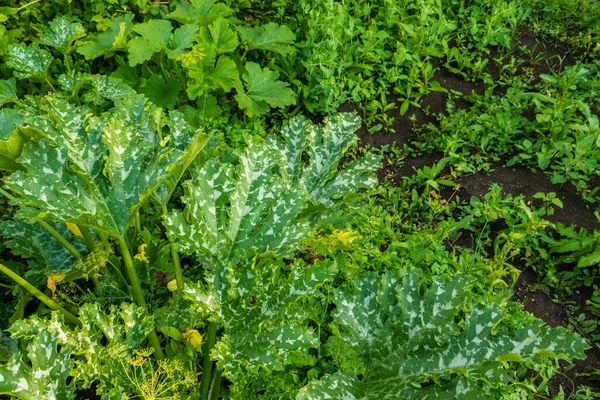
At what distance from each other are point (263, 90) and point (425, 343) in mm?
2135

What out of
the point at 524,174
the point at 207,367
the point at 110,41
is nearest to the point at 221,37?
the point at 110,41

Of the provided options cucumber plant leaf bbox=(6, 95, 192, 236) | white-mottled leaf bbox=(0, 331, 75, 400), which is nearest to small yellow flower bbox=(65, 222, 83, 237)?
cucumber plant leaf bbox=(6, 95, 192, 236)

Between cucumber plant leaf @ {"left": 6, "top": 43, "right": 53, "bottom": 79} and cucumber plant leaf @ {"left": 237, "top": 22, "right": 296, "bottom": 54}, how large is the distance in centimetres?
133

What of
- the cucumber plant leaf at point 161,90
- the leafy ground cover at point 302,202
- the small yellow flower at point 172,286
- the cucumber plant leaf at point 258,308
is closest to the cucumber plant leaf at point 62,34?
the leafy ground cover at point 302,202

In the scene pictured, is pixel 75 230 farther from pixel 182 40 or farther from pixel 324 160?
pixel 182 40

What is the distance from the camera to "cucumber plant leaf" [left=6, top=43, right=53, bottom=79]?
3268 millimetres

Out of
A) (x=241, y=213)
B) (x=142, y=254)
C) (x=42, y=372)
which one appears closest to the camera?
(x=42, y=372)

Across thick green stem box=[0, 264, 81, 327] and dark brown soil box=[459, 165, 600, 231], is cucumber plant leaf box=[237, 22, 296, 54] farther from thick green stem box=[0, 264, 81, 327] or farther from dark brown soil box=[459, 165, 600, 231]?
thick green stem box=[0, 264, 81, 327]

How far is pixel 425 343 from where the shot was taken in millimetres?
2152

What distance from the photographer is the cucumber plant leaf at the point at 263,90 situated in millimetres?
3545

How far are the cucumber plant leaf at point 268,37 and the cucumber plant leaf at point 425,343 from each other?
6.81 feet

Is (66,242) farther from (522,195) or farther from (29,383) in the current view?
(522,195)

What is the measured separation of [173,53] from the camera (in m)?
3.32

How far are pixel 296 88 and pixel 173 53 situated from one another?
981mm
